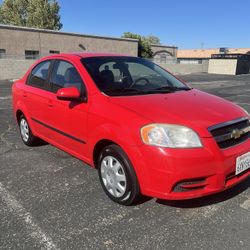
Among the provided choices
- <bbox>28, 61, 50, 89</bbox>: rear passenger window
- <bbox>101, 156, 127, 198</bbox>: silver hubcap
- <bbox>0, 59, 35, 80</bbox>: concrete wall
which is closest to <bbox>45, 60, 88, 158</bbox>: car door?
<bbox>28, 61, 50, 89</bbox>: rear passenger window

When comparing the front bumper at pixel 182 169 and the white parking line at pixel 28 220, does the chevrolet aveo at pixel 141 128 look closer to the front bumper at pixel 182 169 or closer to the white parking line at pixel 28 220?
the front bumper at pixel 182 169

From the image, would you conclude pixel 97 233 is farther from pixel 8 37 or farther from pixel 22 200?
pixel 8 37

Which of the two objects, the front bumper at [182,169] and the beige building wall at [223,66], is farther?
the beige building wall at [223,66]

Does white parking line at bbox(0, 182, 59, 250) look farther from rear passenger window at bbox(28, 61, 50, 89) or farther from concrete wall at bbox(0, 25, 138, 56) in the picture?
concrete wall at bbox(0, 25, 138, 56)

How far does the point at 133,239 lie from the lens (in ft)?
9.65

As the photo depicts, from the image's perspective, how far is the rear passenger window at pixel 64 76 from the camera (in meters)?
4.17

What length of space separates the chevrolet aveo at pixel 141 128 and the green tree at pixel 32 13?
50.6 m

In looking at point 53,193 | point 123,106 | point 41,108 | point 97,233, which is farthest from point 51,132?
point 97,233

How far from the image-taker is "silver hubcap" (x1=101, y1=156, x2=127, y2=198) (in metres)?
3.43

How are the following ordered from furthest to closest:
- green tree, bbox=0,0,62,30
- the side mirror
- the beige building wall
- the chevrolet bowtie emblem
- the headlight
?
green tree, bbox=0,0,62,30 → the beige building wall → the side mirror → the chevrolet bowtie emblem → the headlight

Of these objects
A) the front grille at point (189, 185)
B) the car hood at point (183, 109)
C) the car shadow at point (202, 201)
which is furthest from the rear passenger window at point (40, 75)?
the front grille at point (189, 185)

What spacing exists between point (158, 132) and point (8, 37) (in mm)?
30236

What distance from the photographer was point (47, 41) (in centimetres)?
3316

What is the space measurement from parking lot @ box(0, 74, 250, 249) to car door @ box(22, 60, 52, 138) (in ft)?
2.80
